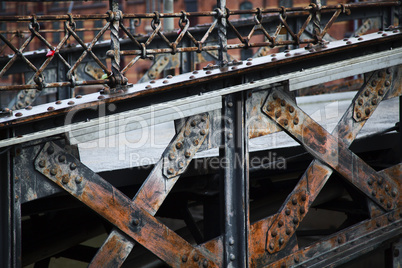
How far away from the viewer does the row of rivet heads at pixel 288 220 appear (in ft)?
14.0

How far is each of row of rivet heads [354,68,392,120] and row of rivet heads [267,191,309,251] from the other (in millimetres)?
923

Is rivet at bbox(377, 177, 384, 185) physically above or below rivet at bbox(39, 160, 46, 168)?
below

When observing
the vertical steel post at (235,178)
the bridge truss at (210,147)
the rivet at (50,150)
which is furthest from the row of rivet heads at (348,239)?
the rivet at (50,150)

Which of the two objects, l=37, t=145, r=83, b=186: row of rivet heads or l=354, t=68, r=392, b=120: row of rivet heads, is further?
l=354, t=68, r=392, b=120: row of rivet heads

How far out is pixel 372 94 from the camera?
185 inches

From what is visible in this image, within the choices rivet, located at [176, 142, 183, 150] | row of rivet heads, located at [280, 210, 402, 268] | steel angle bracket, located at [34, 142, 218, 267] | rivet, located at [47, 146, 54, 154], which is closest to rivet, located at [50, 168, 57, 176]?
steel angle bracket, located at [34, 142, 218, 267]

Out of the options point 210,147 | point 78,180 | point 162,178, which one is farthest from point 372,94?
point 78,180

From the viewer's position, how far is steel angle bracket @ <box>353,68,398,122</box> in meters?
4.63

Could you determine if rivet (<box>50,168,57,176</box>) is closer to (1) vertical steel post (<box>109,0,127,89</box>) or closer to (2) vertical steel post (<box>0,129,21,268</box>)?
(2) vertical steel post (<box>0,129,21,268</box>)

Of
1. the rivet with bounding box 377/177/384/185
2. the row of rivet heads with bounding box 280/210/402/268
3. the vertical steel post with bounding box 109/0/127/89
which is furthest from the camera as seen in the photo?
the rivet with bounding box 377/177/384/185

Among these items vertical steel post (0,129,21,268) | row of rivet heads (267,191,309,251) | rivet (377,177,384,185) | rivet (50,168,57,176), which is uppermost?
rivet (50,168,57,176)

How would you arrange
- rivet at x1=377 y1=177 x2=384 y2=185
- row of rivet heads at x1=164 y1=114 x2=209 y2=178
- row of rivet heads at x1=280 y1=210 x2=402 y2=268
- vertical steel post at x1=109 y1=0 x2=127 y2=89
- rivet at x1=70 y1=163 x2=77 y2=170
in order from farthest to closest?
rivet at x1=377 y1=177 x2=384 y2=185, row of rivet heads at x1=280 y1=210 x2=402 y2=268, row of rivet heads at x1=164 y1=114 x2=209 y2=178, vertical steel post at x1=109 y1=0 x2=127 y2=89, rivet at x1=70 y1=163 x2=77 y2=170

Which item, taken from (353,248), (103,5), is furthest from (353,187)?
(103,5)

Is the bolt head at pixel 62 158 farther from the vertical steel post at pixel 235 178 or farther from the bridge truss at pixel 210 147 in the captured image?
the vertical steel post at pixel 235 178
